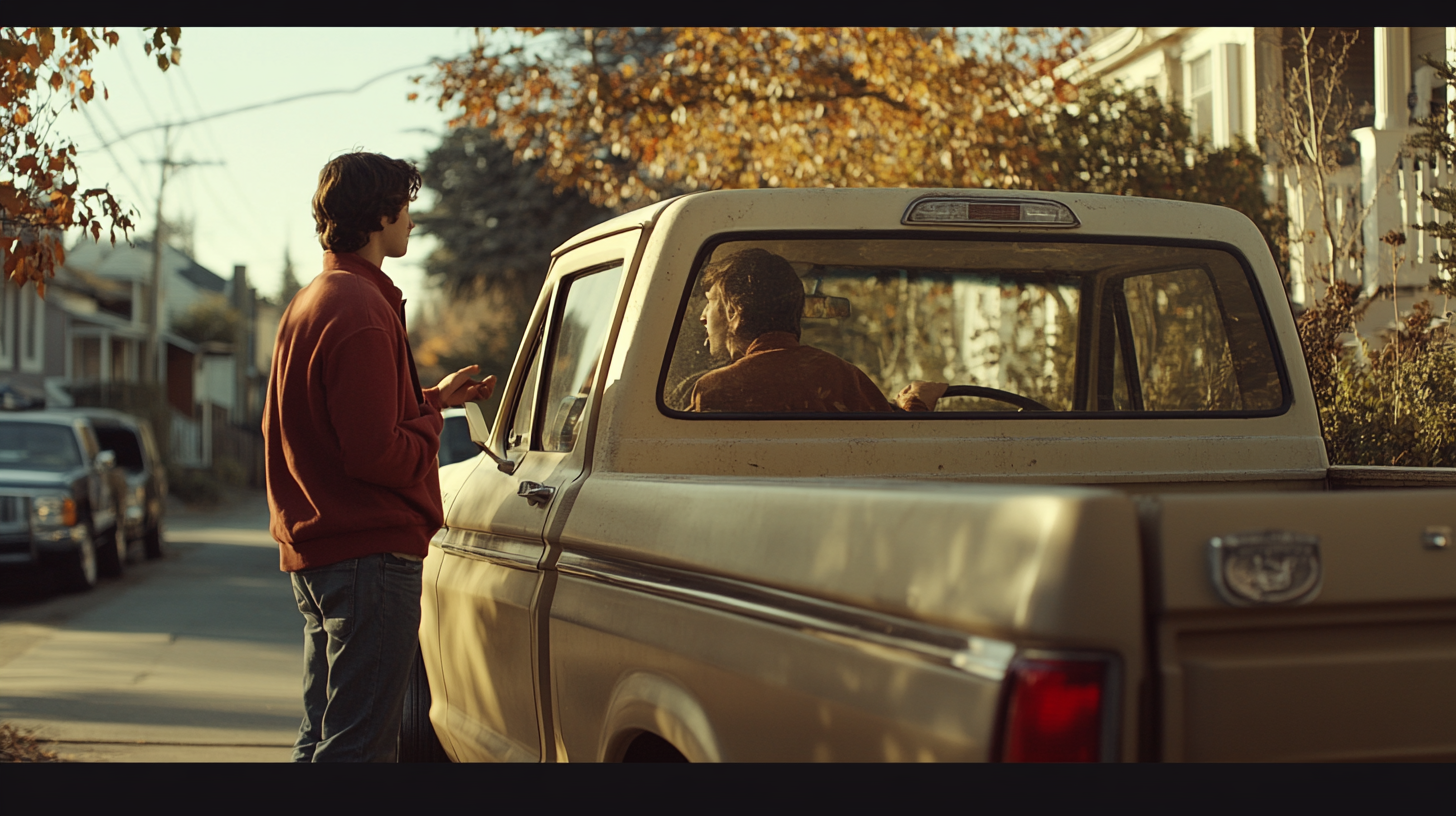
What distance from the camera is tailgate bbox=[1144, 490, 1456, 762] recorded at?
1940 mm

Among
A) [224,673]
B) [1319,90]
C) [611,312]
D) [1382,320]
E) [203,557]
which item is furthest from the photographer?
[203,557]

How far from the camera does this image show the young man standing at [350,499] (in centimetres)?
343

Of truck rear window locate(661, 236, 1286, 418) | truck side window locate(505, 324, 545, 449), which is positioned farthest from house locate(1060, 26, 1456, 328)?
truck side window locate(505, 324, 545, 449)

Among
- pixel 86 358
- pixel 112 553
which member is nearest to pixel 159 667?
pixel 112 553

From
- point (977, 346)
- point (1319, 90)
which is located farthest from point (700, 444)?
point (977, 346)

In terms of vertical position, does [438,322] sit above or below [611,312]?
above

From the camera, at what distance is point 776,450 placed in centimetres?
353

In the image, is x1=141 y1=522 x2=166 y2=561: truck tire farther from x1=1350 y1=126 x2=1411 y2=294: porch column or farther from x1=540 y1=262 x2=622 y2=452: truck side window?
x1=540 y1=262 x2=622 y2=452: truck side window

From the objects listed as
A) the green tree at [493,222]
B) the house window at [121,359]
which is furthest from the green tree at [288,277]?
the green tree at [493,222]

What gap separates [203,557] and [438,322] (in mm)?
108819

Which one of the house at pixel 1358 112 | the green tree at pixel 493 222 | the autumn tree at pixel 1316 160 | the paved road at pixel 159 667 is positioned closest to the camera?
the paved road at pixel 159 667

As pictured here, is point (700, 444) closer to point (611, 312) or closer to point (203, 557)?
point (611, 312)

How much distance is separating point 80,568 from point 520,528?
12.0 m

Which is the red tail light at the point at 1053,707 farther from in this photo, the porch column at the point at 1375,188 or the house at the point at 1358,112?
the porch column at the point at 1375,188
